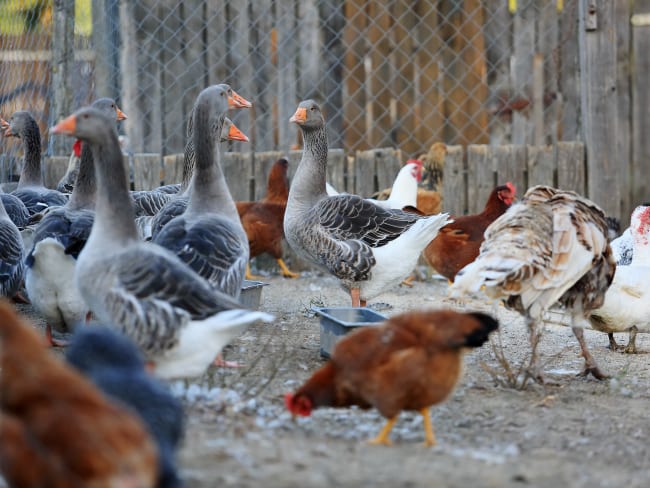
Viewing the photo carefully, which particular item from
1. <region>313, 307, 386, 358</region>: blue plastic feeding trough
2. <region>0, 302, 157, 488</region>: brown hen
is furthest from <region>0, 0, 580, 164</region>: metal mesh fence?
<region>0, 302, 157, 488</region>: brown hen

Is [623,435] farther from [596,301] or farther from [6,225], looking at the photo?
[6,225]

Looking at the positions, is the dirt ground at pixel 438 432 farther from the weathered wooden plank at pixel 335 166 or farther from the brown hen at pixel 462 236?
the weathered wooden plank at pixel 335 166

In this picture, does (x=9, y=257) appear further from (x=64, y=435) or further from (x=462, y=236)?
(x=64, y=435)

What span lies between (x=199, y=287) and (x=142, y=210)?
3.48 m

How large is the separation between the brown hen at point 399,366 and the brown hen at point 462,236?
4145 mm

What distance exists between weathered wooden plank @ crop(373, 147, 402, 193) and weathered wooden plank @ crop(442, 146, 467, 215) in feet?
1.78

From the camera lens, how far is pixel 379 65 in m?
11.5

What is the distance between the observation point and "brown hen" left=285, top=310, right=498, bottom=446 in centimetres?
435

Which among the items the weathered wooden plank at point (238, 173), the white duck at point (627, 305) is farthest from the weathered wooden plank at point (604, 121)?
the weathered wooden plank at point (238, 173)

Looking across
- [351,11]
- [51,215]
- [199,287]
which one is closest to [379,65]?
[351,11]

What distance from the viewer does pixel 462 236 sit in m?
8.69

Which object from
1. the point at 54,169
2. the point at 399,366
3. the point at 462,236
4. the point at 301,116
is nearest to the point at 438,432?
the point at 399,366

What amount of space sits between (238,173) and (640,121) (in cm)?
450

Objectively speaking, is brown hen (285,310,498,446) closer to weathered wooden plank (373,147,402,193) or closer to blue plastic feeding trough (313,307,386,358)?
blue plastic feeding trough (313,307,386,358)
